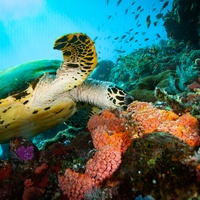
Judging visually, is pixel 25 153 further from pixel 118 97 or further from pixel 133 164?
pixel 133 164

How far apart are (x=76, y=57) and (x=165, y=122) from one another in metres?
1.53

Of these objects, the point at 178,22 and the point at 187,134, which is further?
the point at 178,22

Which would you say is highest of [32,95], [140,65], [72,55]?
[72,55]

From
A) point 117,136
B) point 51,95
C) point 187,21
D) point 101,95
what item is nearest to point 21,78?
point 51,95

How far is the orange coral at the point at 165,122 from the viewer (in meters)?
1.39

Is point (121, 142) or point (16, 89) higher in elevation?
point (16, 89)

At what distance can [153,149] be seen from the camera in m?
1.20

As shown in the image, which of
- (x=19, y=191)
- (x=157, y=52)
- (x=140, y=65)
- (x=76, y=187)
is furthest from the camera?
(x=157, y=52)

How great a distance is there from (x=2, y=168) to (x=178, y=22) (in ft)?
33.2

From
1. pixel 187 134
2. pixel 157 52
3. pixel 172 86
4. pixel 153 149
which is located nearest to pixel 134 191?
pixel 153 149

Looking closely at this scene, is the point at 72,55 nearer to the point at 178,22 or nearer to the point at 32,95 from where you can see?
the point at 32,95

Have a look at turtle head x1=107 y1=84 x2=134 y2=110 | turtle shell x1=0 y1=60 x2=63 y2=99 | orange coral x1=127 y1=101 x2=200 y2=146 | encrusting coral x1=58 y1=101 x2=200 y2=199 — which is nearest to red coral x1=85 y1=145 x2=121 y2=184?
encrusting coral x1=58 y1=101 x2=200 y2=199

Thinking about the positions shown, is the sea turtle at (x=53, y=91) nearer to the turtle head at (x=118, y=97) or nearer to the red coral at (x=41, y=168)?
the turtle head at (x=118, y=97)

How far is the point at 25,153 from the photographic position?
243cm
